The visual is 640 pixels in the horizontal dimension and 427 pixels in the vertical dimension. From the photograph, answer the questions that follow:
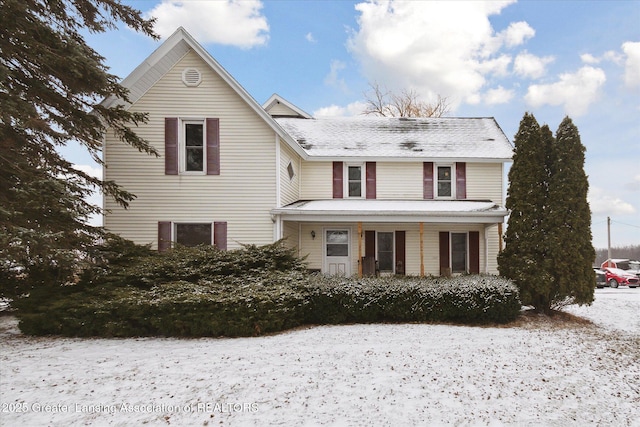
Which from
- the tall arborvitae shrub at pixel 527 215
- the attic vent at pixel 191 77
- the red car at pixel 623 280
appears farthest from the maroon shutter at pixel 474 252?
the red car at pixel 623 280

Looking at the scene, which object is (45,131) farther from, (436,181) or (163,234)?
(436,181)

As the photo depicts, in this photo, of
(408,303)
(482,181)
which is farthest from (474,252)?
(408,303)

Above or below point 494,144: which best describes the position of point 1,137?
below

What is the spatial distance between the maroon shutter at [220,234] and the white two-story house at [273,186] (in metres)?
0.03

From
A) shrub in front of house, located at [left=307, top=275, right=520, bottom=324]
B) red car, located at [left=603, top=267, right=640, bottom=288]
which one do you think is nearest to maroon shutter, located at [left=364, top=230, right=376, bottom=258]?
shrub in front of house, located at [left=307, top=275, right=520, bottom=324]

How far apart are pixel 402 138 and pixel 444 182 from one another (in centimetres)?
264

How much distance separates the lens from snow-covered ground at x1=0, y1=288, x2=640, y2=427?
4.88 metres

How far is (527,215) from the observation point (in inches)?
436

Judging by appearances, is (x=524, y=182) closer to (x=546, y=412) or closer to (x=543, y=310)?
(x=543, y=310)

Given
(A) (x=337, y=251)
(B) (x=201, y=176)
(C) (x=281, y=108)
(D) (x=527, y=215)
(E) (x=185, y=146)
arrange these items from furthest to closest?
(C) (x=281, y=108)
(A) (x=337, y=251)
(E) (x=185, y=146)
(B) (x=201, y=176)
(D) (x=527, y=215)

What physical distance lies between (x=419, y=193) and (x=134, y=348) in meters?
11.8

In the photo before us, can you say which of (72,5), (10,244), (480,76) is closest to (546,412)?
(10,244)

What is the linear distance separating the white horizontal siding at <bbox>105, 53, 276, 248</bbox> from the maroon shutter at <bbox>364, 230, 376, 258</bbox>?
4.58 metres

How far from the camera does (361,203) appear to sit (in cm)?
1515
